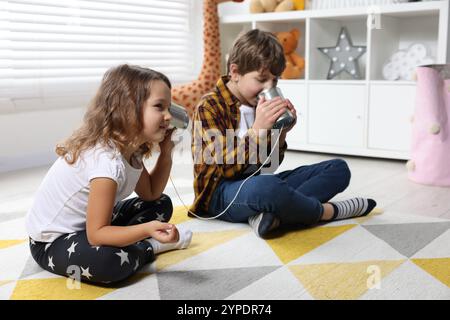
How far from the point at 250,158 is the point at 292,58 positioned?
1.51m

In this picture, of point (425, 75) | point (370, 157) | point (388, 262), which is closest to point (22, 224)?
point (388, 262)

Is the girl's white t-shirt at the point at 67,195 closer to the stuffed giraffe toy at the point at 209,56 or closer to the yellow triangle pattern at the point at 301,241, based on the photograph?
the yellow triangle pattern at the point at 301,241

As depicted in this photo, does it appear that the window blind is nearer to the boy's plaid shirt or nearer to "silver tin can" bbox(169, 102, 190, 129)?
the boy's plaid shirt

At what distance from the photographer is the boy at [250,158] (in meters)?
1.24

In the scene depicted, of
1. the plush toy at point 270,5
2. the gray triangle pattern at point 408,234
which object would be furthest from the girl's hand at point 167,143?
the plush toy at point 270,5

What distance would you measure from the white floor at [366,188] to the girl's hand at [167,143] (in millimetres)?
507

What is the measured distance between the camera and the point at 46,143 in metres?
2.38

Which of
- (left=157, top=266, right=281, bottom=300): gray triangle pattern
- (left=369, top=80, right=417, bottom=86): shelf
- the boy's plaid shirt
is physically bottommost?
(left=157, top=266, right=281, bottom=300): gray triangle pattern

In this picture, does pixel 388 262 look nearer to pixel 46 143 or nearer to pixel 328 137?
pixel 328 137

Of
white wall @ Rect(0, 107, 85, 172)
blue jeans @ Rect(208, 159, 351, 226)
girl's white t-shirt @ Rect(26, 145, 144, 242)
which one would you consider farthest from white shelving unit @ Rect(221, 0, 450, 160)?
girl's white t-shirt @ Rect(26, 145, 144, 242)

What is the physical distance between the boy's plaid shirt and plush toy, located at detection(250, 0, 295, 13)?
1.39m

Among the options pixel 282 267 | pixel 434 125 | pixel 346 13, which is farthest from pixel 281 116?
pixel 346 13

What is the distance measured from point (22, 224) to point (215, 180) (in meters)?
0.54

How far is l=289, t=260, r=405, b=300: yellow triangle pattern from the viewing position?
0.93 meters
